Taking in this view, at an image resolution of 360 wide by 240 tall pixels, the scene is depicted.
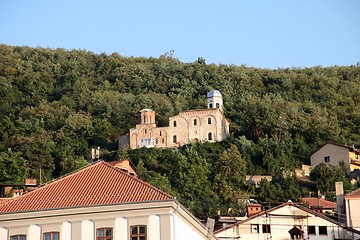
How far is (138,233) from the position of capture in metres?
30.5

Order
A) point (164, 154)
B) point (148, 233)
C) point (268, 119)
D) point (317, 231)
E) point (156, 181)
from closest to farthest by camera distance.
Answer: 1. point (148, 233)
2. point (317, 231)
3. point (156, 181)
4. point (164, 154)
5. point (268, 119)

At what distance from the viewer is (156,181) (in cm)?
8719

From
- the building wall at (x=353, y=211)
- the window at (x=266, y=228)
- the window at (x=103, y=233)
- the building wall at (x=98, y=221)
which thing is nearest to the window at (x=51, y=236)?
the building wall at (x=98, y=221)

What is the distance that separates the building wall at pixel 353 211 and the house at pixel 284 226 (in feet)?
14.6

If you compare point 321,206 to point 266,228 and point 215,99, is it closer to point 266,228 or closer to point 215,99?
point 266,228

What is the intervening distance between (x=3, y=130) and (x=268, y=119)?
116ft

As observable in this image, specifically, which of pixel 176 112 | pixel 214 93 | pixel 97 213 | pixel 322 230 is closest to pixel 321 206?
pixel 322 230

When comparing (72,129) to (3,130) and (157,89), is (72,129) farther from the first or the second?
(157,89)

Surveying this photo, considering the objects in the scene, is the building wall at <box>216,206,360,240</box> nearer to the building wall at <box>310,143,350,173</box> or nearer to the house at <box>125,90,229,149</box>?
the building wall at <box>310,143,350,173</box>

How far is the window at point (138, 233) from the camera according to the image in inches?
1200

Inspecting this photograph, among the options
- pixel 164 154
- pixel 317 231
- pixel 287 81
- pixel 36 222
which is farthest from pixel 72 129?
pixel 36 222

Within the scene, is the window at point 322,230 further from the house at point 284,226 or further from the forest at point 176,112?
the forest at point 176,112

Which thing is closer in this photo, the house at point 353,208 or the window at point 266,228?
the window at point 266,228

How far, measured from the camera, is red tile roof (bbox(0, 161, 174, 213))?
102 ft
